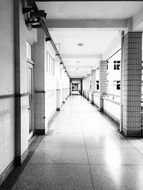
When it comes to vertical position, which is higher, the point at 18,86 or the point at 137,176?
the point at 18,86

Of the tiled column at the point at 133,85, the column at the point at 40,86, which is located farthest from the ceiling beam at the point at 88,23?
the column at the point at 40,86

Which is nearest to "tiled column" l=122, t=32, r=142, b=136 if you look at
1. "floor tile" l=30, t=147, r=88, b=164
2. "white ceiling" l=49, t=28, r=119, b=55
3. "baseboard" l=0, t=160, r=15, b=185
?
"white ceiling" l=49, t=28, r=119, b=55

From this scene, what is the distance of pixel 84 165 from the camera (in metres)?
3.02

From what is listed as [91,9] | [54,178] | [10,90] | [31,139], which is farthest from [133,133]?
[10,90]

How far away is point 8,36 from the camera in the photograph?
2.70m

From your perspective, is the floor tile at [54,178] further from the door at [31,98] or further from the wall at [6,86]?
the door at [31,98]

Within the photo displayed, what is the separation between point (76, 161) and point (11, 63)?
79.2 inches

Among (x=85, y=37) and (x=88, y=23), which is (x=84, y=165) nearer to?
(x=88, y=23)

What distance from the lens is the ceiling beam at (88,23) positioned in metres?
4.81

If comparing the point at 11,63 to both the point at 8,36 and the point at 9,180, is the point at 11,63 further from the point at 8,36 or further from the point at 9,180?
the point at 9,180

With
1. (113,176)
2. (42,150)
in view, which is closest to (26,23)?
(42,150)

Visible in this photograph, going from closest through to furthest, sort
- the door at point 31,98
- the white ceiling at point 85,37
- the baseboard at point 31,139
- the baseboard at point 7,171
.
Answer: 1. the baseboard at point 7,171
2. the baseboard at point 31,139
3. the door at point 31,98
4. the white ceiling at point 85,37

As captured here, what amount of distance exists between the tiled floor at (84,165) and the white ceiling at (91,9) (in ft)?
10.3

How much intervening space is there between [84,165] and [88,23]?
3605 mm
